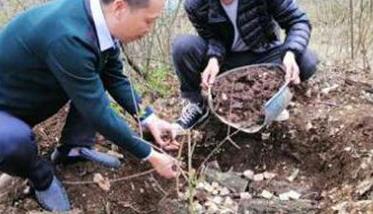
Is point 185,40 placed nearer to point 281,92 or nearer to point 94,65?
point 281,92

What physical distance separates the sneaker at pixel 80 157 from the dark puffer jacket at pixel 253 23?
692mm

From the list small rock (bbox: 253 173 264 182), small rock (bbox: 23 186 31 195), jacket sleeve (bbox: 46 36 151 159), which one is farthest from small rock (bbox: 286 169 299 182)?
small rock (bbox: 23 186 31 195)

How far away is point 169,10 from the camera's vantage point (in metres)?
3.92

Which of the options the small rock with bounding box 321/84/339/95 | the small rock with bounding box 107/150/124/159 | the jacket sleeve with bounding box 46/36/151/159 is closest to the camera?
the jacket sleeve with bounding box 46/36/151/159

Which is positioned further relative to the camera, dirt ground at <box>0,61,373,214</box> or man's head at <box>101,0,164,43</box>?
dirt ground at <box>0,61,373,214</box>

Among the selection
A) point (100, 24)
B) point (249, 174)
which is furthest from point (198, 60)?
point (100, 24)

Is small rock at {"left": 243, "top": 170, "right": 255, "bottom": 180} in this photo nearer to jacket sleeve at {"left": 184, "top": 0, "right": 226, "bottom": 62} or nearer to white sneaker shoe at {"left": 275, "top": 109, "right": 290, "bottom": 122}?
white sneaker shoe at {"left": 275, "top": 109, "right": 290, "bottom": 122}

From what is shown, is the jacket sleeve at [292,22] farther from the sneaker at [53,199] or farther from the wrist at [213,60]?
the sneaker at [53,199]

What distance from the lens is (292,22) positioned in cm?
303

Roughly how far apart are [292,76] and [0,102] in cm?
124

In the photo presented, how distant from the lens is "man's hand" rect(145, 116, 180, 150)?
8.23ft

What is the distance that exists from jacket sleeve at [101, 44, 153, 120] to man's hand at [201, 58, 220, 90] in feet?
1.54

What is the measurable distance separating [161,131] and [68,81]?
1.94ft

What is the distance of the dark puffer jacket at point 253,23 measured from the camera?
2986 mm
